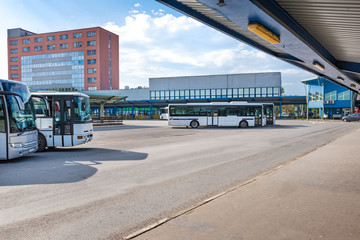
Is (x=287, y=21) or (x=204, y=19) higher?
(x=204, y=19)

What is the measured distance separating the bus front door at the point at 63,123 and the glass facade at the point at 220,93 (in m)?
55.5

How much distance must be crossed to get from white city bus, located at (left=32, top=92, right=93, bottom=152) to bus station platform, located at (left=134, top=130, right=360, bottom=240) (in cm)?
872

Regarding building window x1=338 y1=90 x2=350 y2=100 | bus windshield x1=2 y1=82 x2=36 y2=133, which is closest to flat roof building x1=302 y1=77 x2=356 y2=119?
building window x1=338 y1=90 x2=350 y2=100

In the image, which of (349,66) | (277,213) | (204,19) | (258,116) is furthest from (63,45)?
(277,213)

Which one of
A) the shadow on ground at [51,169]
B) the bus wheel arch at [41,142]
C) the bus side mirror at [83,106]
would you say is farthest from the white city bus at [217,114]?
the shadow on ground at [51,169]

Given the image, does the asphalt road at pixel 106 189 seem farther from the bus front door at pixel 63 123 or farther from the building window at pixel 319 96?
the building window at pixel 319 96

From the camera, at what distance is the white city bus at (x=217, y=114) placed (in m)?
28.8

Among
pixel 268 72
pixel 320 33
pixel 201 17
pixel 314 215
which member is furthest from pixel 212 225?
pixel 268 72

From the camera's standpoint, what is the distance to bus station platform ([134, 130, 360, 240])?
347 centimetres

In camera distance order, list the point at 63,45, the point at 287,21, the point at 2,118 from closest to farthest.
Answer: the point at 287,21 < the point at 2,118 < the point at 63,45

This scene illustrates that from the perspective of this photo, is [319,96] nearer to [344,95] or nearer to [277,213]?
[344,95]

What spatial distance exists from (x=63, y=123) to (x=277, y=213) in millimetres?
10444

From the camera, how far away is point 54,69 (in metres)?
90.3

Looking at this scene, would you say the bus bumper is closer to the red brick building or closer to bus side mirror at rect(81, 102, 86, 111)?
bus side mirror at rect(81, 102, 86, 111)
